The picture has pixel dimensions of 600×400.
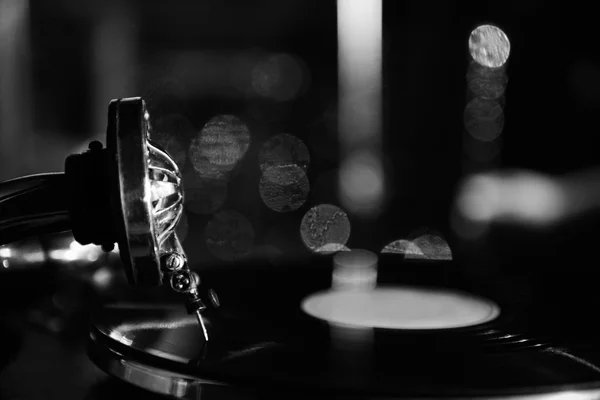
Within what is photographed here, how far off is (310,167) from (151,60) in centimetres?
39

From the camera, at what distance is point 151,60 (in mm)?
1029

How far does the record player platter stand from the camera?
13.2 inches

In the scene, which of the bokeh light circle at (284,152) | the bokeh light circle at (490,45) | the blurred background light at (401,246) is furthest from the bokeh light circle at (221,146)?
the bokeh light circle at (490,45)

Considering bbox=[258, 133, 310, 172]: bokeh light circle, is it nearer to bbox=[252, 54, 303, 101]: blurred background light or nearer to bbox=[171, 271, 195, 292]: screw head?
bbox=[252, 54, 303, 101]: blurred background light

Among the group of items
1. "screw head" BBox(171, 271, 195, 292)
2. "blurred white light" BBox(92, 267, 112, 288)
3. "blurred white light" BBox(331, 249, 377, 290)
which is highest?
"screw head" BBox(171, 271, 195, 292)

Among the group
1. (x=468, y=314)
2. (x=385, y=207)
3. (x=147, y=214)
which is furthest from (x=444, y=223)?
(x=147, y=214)

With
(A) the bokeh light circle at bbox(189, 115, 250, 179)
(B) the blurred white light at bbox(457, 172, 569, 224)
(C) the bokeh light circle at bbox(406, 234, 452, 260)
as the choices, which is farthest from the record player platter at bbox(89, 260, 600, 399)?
(B) the blurred white light at bbox(457, 172, 569, 224)

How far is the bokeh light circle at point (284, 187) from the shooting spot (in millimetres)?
1257

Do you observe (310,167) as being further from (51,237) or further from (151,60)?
(51,237)

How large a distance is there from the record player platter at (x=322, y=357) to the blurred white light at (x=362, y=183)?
0.80 m

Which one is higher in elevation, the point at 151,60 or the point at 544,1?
the point at 544,1

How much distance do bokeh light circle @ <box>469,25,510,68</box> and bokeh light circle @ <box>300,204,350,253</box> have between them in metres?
0.39

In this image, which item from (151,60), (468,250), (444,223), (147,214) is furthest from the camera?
(444,223)

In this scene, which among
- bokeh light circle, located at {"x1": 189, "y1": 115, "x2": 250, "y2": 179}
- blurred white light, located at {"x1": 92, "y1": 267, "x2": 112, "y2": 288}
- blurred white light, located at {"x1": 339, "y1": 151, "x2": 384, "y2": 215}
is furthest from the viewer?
blurred white light, located at {"x1": 339, "y1": 151, "x2": 384, "y2": 215}
